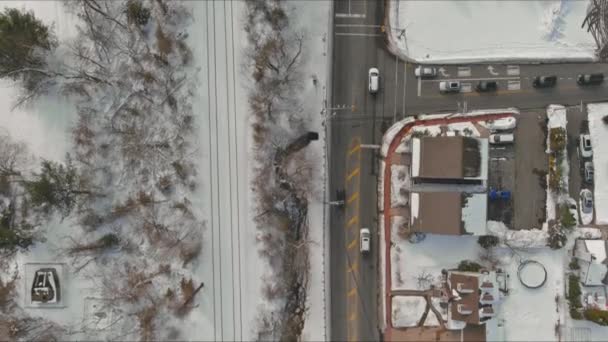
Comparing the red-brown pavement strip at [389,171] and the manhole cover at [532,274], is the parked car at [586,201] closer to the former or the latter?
the manhole cover at [532,274]

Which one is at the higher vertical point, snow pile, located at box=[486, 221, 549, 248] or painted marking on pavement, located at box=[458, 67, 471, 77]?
painted marking on pavement, located at box=[458, 67, 471, 77]

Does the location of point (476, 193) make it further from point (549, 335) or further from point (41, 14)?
point (41, 14)

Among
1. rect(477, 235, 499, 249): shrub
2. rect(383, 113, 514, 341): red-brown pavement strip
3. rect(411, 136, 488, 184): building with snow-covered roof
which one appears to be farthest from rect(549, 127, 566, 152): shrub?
rect(477, 235, 499, 249): shrub

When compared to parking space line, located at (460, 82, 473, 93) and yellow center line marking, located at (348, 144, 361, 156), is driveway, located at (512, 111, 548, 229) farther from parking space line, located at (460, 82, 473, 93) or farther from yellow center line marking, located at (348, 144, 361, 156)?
yellow center line marking, located at (348, 144, 361, 156)

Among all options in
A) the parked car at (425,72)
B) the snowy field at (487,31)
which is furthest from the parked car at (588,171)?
the parked car at (425,72)

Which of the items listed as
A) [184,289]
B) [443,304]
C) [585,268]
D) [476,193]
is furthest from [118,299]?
[585,268]

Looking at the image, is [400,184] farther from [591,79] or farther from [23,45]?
[23,45]

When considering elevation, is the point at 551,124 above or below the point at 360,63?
below
